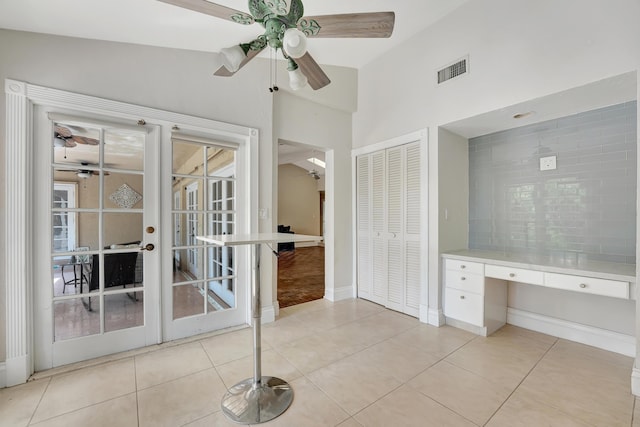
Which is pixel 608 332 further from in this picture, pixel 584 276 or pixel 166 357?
pixel 166 357

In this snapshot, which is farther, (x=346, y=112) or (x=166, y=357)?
(x=346, y=112)

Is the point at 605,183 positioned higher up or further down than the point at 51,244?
higher up

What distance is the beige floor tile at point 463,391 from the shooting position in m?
1.67

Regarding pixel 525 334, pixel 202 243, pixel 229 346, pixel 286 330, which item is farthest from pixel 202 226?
pixel 525 334

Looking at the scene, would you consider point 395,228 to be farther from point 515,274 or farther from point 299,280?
point 299,280

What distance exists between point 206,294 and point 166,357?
622 millimetres

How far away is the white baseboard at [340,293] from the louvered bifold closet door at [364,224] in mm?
129

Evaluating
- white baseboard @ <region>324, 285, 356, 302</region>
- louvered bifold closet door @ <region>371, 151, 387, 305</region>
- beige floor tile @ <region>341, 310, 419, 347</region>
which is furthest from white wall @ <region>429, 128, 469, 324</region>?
white baseboard @ <region>324, 285, 356, 302</region>

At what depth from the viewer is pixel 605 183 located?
2.42 meters

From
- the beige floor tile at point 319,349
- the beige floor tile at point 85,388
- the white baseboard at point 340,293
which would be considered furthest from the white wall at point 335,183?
the beige floor tile at point 85,388

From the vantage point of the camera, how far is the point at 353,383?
1926mm

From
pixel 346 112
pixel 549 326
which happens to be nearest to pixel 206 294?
pixel 346 112

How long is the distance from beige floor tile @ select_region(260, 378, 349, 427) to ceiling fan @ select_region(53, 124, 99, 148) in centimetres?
250

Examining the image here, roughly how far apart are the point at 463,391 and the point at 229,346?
6.28ft
